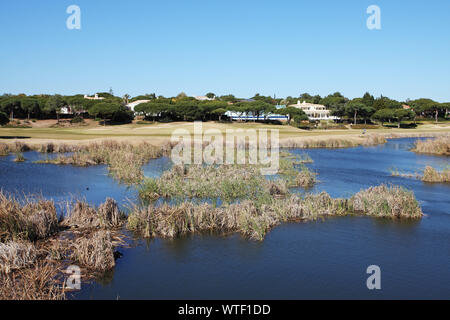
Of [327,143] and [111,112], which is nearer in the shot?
[327,143]

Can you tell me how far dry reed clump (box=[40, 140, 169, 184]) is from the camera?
27.2m

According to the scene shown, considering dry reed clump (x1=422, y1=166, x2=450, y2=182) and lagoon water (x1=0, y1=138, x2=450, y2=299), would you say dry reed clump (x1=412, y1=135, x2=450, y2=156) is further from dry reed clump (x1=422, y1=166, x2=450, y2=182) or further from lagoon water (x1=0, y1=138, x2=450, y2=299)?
lagoon water (x1=0, y1=138, x2=450, y2=299)

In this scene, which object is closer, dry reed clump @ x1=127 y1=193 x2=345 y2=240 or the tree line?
dry reed clump @ x1=127 y1=193 x2=345 y2=240

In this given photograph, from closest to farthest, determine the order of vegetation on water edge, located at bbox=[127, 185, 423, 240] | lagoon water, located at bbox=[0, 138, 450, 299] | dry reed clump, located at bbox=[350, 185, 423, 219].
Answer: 1. lagoon water, located at bbox=[0, 138, 450, 299]
2. vegetation on water edge, located at bbox=[127, 185, 423, 240]
3. dry reed clump, located at bbox=[350, 185, 423, 219]

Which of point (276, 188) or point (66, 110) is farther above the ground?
point (66, 110)

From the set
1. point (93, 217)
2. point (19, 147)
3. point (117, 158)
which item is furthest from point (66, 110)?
point (93, 217)

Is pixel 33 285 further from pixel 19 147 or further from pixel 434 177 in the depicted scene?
pixel 19 147

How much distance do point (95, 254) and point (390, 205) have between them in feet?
43.3

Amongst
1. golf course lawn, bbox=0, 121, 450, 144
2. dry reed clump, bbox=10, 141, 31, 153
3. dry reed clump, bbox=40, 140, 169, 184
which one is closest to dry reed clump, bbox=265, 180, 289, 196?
dry reed clump, bbox=40, 140, 169, 184

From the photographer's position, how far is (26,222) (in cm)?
1424

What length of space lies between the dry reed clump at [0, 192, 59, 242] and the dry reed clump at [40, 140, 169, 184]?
1038cm

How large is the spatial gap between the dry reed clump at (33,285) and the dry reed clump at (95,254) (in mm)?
853
